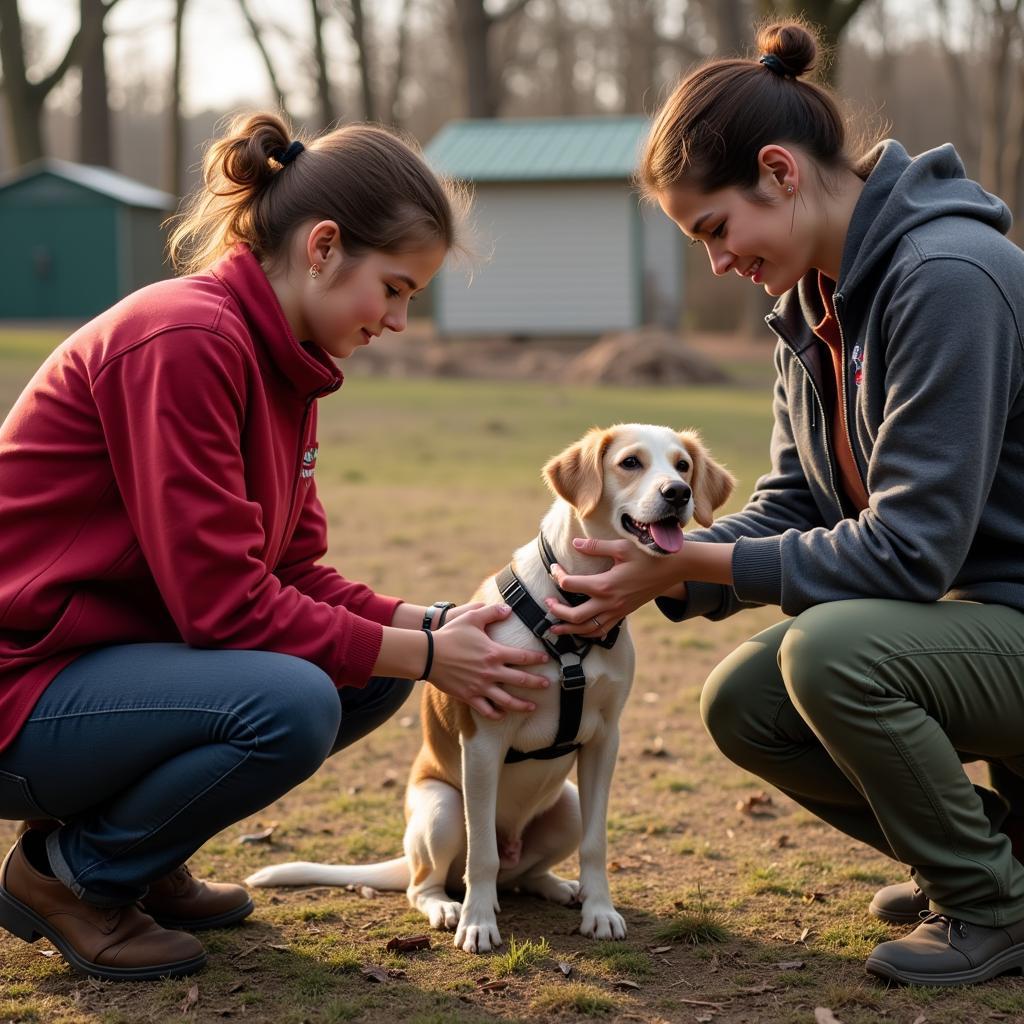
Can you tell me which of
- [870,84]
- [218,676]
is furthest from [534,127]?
[218,676]

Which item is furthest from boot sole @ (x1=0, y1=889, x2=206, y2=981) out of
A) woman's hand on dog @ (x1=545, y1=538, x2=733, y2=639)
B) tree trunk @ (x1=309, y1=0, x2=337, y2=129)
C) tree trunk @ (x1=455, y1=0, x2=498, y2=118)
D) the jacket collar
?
tree trunk @ (x1=455, y1=0, x2=498, y2=118)

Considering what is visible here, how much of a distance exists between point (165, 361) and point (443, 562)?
5.09 m

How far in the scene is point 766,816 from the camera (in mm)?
4363

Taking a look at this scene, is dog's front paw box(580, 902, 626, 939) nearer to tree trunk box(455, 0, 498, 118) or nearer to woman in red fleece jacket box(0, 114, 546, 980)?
woman in red fleece jacket box(0, 114, 546, 980)

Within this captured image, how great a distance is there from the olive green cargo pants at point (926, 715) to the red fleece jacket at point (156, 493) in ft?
3.38

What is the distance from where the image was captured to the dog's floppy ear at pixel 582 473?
3.58 metres

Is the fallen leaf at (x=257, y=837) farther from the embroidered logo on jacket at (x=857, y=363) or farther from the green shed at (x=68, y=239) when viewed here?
the green shed at (x=68, y=239)

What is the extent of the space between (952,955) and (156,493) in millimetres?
2014

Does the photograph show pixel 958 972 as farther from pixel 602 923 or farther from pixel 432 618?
pixel 432 618

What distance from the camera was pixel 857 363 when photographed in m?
3.30

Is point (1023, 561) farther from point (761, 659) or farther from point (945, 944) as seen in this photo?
point (945, 944)

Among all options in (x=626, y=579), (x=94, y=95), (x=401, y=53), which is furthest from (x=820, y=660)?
(x=401, y=53)

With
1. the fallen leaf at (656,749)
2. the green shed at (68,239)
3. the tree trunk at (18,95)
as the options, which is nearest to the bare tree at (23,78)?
the tree trunk at (18,95)

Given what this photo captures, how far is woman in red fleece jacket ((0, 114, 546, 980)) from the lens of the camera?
2959 mm
